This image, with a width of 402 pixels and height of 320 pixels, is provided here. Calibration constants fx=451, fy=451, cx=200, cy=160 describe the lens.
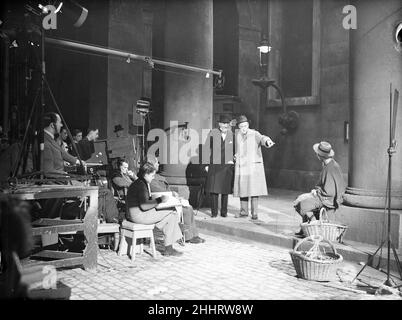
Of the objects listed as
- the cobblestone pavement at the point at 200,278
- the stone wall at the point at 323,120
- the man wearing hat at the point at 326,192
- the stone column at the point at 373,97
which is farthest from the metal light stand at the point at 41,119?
the stone wall at the point at 323,120

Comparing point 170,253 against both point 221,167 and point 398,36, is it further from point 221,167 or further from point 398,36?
point 398,36

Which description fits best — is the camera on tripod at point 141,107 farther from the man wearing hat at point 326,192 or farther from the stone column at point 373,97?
the stone column at point 373,97

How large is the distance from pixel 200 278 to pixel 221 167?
13.9 feet

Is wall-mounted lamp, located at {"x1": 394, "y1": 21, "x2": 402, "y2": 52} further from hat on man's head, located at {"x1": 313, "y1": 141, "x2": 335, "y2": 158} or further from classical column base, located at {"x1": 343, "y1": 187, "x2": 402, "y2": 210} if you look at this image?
classical column base, located at {"x1": 343, "y1": 187, "x2": 402, "y2": 210}

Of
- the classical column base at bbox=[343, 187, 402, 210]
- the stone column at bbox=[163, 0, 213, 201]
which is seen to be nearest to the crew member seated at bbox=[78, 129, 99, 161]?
the stone column at bbox=[163, 0, 213, 201]

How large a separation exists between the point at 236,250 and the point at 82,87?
35.1 feet

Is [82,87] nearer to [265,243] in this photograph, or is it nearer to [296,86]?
[296,86]

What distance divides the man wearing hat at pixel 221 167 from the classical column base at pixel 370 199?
303 centimetres

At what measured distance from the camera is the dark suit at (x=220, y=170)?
9.91 m

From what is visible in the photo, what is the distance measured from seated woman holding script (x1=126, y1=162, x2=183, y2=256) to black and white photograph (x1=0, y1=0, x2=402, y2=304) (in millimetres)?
21

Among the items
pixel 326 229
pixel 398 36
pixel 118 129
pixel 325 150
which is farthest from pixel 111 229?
pixel 118 129

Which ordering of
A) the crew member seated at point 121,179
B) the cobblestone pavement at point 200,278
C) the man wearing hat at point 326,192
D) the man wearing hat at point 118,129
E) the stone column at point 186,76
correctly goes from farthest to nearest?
the man wearing hat at point 118,129, the stone column at point 186,76, the crew member seated at point 121,179, the man wearing hat at point 326,192, the cobblestone pavement at point 200,278
